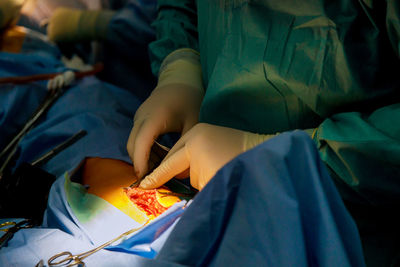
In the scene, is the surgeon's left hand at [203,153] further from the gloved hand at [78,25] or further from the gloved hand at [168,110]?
the gloved hand at [78,25]

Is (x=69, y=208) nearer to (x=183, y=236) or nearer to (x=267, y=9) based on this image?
(x=183, y=236)

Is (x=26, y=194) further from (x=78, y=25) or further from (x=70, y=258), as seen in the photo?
(x=78, y=25)

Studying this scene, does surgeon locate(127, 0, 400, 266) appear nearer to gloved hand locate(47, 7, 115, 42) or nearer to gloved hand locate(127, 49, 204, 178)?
gloved hand locate(127, 49, 204, 178)

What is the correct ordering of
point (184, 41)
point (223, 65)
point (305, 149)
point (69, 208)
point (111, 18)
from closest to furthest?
point (305, 149), point (69, 208), point (223, 65), point (184, 41), point (111, 18)

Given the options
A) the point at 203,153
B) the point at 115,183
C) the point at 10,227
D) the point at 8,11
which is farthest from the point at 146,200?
the point at 8,11

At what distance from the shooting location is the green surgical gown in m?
0.87

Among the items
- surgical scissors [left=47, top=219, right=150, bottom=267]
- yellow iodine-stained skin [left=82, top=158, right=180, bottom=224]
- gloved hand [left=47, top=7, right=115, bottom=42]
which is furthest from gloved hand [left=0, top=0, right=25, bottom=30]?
surgical scissors [left=47, top=219, right=150, bottom=267]

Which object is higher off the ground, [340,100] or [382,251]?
[340,100]

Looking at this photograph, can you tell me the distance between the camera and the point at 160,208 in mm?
1006

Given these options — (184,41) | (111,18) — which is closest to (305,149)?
(184,41)

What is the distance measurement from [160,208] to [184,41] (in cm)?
92

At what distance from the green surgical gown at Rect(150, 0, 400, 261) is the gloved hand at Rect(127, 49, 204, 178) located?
0.32ft

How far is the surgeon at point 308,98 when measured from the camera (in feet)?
2.89

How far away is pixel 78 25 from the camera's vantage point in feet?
8.45
